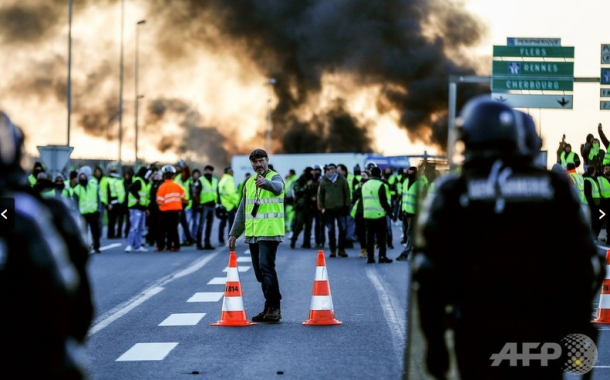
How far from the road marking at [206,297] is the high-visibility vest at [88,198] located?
29.1ft

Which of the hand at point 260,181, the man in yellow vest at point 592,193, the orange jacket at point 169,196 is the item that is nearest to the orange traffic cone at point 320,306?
the hand at point 260,181

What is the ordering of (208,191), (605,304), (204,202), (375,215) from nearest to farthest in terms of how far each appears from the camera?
(605,304)
(375,215)
(204,202)
(208,191)

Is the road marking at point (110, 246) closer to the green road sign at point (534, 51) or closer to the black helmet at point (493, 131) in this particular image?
the green road sign at point (534, 51)

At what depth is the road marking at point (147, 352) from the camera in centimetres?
863

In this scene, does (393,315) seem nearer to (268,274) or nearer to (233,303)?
(268,274)

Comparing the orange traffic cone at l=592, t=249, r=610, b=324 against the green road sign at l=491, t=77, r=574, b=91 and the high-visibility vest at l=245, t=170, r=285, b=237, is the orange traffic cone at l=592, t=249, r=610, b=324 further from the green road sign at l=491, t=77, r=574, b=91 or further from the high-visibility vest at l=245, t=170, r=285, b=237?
the green road sign at l=491, t=77, r=574, b=91

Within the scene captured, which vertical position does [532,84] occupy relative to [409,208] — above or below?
above

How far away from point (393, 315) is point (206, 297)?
9.36 ft

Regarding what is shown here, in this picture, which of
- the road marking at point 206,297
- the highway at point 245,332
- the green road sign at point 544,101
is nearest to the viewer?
the highway at point 245,332

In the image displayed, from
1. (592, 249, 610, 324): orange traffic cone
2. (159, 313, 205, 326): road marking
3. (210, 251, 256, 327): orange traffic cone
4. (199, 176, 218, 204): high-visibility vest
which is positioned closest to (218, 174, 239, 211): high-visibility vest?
(199, 176, 218, 204): high-visibility vest

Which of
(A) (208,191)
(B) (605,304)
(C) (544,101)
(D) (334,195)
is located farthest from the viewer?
(C) (544,101)

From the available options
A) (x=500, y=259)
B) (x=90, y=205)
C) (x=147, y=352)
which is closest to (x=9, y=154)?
(x=500, y=259)

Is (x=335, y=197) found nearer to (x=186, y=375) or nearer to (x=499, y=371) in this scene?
(x=186, y=375)

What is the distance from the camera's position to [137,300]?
13.2 metres
